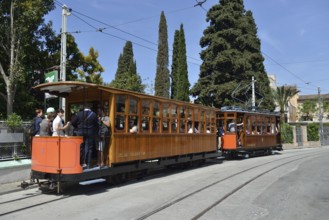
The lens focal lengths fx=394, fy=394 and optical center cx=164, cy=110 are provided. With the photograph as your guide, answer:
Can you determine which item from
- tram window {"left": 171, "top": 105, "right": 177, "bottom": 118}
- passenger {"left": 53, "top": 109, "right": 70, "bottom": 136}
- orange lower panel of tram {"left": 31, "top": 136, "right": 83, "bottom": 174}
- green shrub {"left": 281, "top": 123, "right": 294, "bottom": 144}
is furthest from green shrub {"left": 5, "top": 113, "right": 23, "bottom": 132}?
green shrub {"left": 281, "top": 123, "right": 294, "bottom": 144}

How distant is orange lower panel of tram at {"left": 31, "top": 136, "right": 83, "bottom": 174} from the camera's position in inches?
392

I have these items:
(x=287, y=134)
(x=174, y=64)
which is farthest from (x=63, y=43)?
(x=174, y=64)

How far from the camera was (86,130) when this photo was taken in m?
10.7

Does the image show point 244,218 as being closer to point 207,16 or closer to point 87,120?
point 87,120

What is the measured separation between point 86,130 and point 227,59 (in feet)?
94.6

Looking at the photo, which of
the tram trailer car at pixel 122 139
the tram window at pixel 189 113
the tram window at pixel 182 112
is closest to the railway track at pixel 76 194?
the tram trailer car at pixel 122 139

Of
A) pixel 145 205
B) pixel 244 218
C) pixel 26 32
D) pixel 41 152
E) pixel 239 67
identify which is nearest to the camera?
pixel 244 218

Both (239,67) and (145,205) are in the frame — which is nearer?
(145,205)

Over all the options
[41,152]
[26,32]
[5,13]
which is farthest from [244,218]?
[5,13]

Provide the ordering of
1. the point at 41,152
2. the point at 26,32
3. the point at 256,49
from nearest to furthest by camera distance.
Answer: the point at 41,152, the point at 26,32, the point at 256,49

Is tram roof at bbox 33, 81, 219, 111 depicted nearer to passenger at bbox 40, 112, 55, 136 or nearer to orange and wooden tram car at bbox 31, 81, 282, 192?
orange and wooden tram car at bbox 31, 81, 282, 192

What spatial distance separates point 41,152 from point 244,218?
570 cm

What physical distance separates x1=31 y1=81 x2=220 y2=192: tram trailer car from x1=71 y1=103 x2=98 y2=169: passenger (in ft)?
1.27

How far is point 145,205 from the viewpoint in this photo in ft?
28.4
